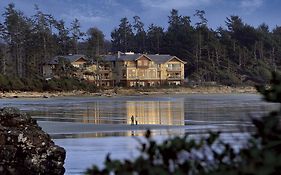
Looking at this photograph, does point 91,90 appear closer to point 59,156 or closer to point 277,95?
point 59,156

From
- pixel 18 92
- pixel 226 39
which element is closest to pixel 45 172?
pixel 18 92

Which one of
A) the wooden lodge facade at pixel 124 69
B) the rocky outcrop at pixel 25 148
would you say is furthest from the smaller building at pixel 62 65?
the rocky outcrop at pixel 25 148

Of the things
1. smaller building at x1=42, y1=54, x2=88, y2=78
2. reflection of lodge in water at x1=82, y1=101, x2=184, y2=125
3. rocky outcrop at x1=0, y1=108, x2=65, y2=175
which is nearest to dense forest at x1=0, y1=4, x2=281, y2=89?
smaller building at x1=42, y1=54, x2=88, y2=78

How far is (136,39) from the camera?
531 feet

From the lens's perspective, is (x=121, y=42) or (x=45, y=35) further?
(x=121, y=42)

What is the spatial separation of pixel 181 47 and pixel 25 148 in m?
125

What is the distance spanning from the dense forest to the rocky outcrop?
99166 mm

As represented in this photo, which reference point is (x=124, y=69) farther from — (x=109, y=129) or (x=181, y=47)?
(x=109, y=129)

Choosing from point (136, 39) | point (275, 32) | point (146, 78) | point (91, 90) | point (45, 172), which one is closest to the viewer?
point (45, 172)

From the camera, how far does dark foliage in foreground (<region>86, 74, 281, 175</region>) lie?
3.62m

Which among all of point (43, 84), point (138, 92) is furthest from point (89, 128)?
point (138, 92)

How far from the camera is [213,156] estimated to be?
428 cm

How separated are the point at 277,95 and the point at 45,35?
120522mm

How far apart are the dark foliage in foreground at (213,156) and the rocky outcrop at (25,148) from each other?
7.61 metres
